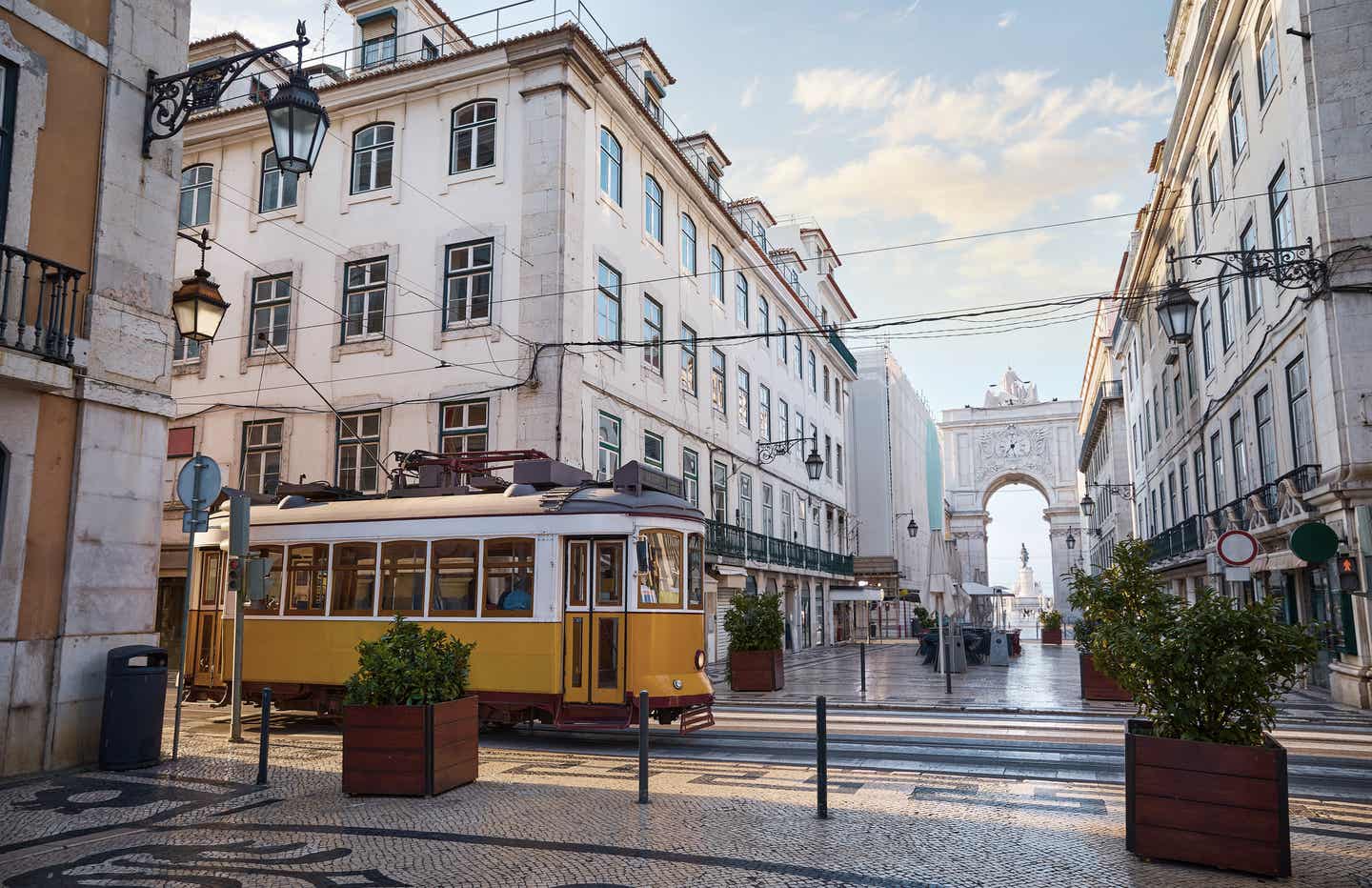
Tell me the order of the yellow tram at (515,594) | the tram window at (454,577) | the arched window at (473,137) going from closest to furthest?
the yellow tram at (515,594)
the tram window at (454,577)
the arched window at (473,137)

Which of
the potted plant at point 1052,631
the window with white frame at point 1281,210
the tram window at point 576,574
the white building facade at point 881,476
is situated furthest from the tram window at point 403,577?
the white building facade at point 881,476

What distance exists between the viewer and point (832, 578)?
41.2m

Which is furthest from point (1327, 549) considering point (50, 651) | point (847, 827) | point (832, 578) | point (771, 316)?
point (832, 578)

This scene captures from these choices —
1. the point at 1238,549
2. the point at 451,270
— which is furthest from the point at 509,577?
the point at 451,270

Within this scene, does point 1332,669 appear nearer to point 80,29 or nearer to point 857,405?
point 80,29

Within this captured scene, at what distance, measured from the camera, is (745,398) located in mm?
31453

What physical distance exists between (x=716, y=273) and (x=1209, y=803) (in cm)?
2433

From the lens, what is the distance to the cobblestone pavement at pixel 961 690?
15133 millimetres

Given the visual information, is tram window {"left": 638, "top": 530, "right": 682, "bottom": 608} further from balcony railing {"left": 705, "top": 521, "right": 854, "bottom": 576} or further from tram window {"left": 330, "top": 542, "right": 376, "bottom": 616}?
balcony railing {"left": 705, "top": 521, "right": 854, "bottom": 576}

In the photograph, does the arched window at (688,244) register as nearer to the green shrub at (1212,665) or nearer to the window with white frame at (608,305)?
the window with white frame at (608,305)

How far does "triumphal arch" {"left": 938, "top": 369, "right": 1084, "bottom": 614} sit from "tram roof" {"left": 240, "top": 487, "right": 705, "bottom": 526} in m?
75.4

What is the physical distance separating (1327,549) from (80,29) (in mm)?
17360

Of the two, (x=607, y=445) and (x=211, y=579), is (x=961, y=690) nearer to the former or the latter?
(x=607, y=445)

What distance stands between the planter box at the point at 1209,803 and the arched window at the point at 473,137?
18.1 metres
